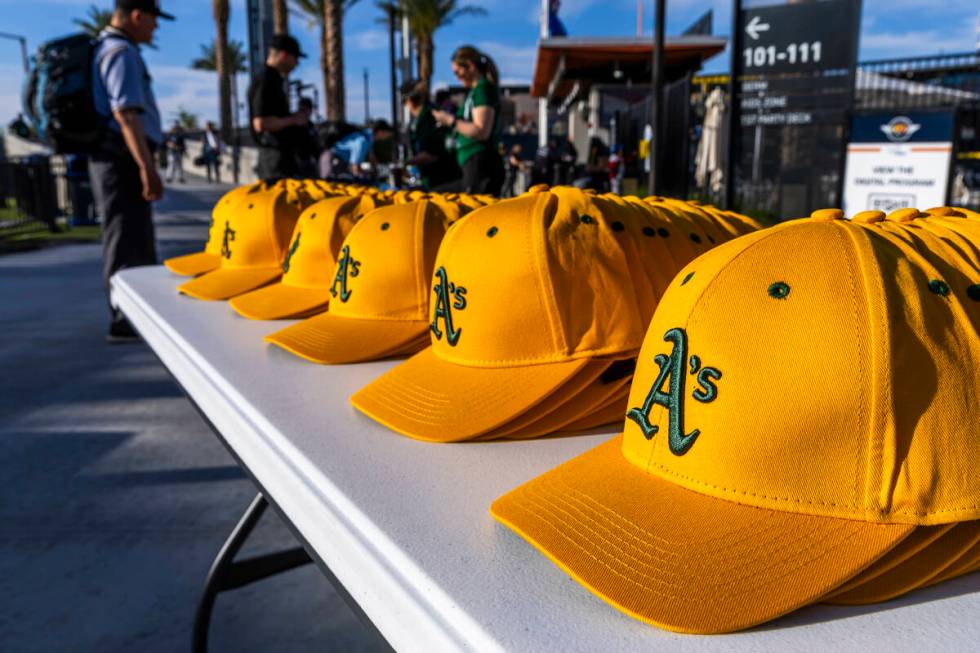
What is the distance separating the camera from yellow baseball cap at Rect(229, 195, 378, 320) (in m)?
2.01

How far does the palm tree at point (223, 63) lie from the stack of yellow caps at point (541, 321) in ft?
87.9

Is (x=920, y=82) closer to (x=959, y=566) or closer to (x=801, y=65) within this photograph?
(x=801, y=65)

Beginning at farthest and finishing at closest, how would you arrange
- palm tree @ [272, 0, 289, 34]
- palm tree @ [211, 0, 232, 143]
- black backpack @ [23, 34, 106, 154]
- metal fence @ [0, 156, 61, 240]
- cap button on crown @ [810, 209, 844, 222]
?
palm tree @ [211, 0, 232, 143] < palm tree @ [272, 0, 289, 34] < metal fence @ [0, 156, 61, 240] < black backpack @ [23, 34, 106, 154] < cap button on crown @ [810, 209, 844, 222]

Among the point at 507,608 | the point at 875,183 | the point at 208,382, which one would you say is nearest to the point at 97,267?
the point at 208,382

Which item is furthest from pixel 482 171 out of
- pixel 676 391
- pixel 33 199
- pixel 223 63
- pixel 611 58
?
pixel 223 63

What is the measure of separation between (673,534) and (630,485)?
10 centimetres

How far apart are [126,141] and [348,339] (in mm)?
2787

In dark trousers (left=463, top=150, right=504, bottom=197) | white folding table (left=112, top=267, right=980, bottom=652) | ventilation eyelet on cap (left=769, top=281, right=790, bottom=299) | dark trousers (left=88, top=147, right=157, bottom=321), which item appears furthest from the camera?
dark trousers (left=463, top=150, right=504, bottom=197)

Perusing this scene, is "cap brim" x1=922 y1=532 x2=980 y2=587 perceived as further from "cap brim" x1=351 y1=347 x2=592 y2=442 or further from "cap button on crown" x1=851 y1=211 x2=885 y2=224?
"cap brim" x1=351 y1=347 x2=592 y2=442

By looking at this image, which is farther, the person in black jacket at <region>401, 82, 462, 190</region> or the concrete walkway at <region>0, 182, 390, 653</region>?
the person in black jacket at <region>401, 82, 462, 190</region>

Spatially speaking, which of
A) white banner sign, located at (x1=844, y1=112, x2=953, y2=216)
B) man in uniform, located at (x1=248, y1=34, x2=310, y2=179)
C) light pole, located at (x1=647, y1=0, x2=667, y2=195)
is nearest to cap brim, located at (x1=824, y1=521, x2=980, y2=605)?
man in uniform, located at (x1=248, y1=34, x2=310, y2=179)

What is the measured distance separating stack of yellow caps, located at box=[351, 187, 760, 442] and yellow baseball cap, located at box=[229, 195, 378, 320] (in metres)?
0.80

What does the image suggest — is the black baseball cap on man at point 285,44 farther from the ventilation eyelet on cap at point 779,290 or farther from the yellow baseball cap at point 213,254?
the ventilation eyelet on cap at point 779,290

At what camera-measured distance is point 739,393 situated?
2.51 feet
